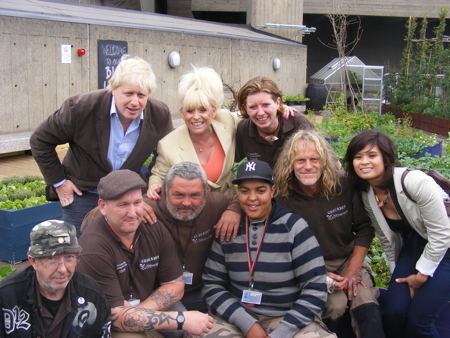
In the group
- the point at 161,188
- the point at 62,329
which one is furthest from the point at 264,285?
the point at 62,329

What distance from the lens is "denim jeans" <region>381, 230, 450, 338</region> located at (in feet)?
11.4

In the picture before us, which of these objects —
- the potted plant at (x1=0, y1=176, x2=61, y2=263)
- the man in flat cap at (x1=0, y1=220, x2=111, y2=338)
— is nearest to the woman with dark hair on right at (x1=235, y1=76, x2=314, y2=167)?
the man in flat cap at (x1=0, y1=220, x2=111, y2=338)

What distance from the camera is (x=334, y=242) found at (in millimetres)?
3791

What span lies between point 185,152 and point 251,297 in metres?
1.18

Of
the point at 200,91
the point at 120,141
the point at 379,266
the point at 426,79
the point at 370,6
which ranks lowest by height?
the point at 379,266

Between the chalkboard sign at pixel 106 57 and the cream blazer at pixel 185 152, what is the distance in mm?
9073

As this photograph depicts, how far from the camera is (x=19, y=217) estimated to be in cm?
556

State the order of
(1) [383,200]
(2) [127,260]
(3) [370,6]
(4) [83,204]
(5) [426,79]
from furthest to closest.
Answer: (3) [370,6]
(5) [426,79]
(4) [83,204]
(1) [383,200]
(2) [127,260]

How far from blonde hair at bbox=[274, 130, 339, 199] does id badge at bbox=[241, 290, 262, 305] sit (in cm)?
71

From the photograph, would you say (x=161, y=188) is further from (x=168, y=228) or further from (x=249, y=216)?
(x=249, y=216)

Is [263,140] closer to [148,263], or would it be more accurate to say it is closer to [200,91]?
[200,91]

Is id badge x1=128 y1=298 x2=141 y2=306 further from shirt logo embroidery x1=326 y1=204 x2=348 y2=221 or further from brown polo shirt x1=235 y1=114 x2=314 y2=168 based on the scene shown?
brown polo shirt x1=235 y1=114 x2=314 y2=168

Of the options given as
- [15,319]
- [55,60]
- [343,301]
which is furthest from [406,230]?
[55,60]

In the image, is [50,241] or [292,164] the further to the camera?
[292,164]
